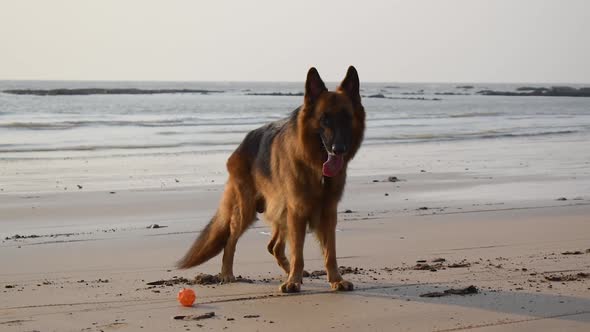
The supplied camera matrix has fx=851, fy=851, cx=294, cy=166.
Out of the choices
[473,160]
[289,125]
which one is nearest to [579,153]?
[473,160]

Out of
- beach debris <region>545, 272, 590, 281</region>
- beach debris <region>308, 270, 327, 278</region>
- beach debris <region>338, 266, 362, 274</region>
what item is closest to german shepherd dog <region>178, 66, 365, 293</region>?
beach debris <region>308, 270, 327, 278</region>

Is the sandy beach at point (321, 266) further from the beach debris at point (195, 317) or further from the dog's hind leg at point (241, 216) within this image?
the dog's hind leg at point (241, 216)

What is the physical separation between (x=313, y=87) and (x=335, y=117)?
35 centimetres

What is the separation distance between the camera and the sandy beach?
604 centimetres

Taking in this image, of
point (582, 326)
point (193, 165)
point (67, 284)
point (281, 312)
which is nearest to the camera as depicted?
point (582, 326)

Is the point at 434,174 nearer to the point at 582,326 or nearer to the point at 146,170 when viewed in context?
the point at 146,170

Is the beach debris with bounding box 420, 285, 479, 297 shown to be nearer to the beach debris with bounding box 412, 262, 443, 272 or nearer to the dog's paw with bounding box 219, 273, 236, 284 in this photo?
the beach debris with bounding box 412, 262, 443, 272

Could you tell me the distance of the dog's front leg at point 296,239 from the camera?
23.7ft

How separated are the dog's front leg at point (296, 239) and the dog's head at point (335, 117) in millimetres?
508

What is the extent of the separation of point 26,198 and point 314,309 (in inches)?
311

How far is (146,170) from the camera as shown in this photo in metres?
17.3

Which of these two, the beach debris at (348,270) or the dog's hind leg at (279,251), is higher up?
the dog's hind leg at (279,251)

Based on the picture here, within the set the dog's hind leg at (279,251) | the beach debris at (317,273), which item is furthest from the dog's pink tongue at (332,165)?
the beach debris at (317,273)

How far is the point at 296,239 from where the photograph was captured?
731cm
